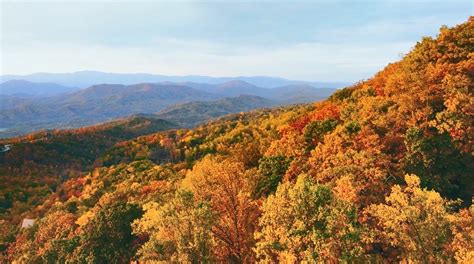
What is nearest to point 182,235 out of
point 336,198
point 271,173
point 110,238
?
point 336,198

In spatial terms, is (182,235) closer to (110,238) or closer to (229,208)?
(229,208)

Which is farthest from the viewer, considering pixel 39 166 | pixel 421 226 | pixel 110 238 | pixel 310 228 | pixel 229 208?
pixel 39 166

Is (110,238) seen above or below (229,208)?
below

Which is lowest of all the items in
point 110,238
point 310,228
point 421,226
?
point 110,238

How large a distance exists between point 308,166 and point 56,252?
30.0 meters

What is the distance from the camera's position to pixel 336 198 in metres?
25.2

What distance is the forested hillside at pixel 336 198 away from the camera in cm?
2288

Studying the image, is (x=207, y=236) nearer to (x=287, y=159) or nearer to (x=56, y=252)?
(x=287, y=159)

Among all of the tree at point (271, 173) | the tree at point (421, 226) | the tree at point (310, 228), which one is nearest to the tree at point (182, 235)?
the tree at point (310, 228)

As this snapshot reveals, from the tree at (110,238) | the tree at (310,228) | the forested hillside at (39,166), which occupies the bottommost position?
the forested hillside at (39,166)

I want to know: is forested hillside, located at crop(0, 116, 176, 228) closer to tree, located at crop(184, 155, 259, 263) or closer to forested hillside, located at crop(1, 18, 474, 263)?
forested hillside, located at crop(1, 18, 474, 263)

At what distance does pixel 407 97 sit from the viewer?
44.0m

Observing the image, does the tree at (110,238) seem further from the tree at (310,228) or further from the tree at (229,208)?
the tree at (310,228)

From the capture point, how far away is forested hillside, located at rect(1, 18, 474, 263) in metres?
22.9
